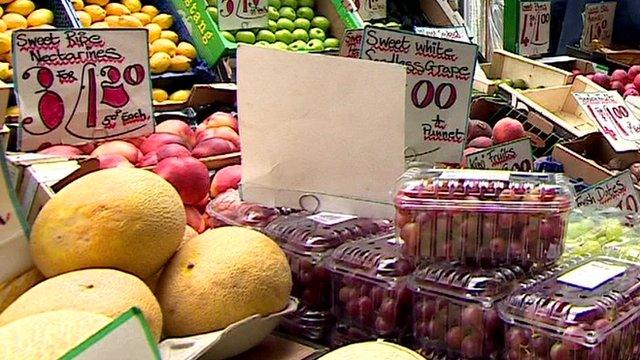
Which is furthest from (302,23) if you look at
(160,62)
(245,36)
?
(160,62)

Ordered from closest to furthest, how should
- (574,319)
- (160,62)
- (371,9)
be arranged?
(574,319), (160,62), (371,9)

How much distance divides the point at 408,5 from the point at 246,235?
12.0ft

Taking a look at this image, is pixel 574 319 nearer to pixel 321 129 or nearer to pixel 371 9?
pixel 321 129

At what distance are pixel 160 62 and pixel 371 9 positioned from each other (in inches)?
56.3

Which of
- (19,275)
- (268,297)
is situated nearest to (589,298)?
(268,297)

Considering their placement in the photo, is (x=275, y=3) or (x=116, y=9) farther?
(x=275, y=3)

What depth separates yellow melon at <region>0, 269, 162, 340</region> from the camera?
35.6 inches

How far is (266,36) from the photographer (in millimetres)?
3980

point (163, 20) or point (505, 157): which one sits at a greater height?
point (163, 20)

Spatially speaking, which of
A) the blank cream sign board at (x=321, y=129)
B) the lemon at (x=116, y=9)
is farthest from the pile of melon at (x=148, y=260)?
the lemon at (x=116, y=9)

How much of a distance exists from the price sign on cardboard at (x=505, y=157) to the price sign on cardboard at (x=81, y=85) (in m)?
0.78

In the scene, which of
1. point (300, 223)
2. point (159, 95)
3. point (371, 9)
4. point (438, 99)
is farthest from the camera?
point (371, 9)

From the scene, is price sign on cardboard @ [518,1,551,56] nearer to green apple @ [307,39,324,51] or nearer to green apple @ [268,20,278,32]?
green apple @ [307,39,324,51]

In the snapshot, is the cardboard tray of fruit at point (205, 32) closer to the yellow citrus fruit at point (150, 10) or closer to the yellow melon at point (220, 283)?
the yellow citrus fruit at point (150, 10)
